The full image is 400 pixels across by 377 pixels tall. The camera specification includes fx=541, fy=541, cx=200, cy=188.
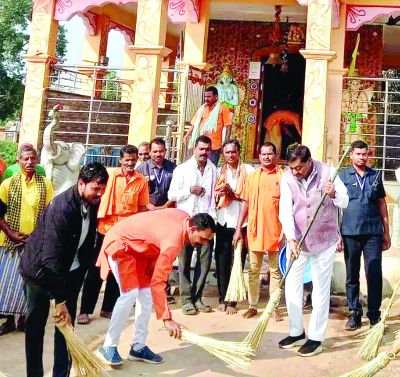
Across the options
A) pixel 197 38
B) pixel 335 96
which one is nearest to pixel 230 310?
pixel 335 96

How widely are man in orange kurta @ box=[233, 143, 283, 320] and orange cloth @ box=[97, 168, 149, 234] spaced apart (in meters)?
1.05

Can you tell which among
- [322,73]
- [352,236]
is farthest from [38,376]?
[322,73]

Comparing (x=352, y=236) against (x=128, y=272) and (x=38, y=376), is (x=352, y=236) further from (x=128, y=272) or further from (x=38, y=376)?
(x=38, y=376)

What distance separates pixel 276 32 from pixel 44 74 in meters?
4.54

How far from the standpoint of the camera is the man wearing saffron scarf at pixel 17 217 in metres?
4.40

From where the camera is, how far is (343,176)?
16.1 feet

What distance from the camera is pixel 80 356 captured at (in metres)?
3.20

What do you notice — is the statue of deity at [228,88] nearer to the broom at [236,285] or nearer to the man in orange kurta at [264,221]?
the man in orange kurta at [264,221]

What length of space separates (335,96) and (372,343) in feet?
18.0

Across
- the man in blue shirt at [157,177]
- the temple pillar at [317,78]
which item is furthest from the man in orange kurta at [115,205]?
the temple pillar at [317,78]

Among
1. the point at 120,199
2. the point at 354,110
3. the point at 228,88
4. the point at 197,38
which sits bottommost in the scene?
the point at 120,199

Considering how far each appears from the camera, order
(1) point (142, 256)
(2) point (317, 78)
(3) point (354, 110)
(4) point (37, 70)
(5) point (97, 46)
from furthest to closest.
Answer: (5) point (97, 46)
(3) point (354, 110)
(4) point (37, 70)
(2) point (317, 78)
(1) point (142, 256)

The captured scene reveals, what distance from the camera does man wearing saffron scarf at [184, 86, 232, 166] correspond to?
6969mm

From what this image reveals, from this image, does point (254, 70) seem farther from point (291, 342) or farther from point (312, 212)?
point (291, 342)
